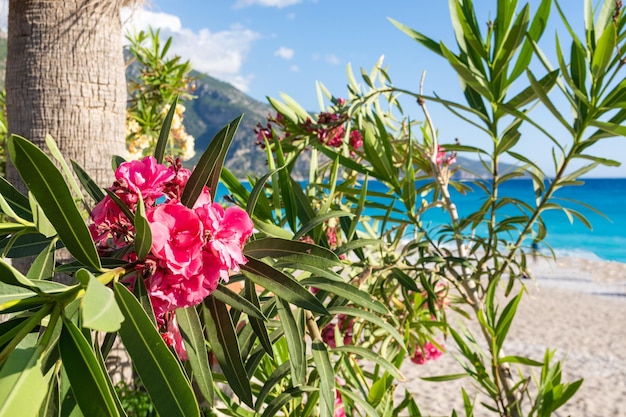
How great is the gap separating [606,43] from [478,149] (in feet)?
1.15

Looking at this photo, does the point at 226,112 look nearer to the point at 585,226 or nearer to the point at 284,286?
the point at 585,226

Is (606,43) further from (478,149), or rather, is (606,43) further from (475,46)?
(478,149)

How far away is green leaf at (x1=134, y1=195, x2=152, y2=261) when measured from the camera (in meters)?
0.34

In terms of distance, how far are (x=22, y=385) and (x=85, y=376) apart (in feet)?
0.16

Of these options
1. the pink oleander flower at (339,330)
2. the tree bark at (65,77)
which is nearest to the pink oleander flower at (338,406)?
the pink oleander flower at (339,330)

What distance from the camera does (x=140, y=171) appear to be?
0.47m

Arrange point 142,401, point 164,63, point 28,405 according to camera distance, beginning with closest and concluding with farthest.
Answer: point 28,405 < point 142,401 < point 164,63

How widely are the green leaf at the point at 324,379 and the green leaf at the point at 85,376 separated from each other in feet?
1.22

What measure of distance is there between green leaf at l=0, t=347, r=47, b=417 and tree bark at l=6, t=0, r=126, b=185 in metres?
1.69

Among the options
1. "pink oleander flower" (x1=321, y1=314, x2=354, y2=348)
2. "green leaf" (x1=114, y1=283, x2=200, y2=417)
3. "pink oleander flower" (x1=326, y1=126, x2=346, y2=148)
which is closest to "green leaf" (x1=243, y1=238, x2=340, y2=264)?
"green leaf" (x1=114, y1=283, x2=200, y2=417)

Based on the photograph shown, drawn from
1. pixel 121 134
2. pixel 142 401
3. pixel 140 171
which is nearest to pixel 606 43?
pixel 140 171

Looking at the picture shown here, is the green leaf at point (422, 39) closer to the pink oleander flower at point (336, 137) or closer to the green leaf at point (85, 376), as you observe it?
the pink oleander flower at point (336, 137)

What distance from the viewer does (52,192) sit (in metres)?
0.34

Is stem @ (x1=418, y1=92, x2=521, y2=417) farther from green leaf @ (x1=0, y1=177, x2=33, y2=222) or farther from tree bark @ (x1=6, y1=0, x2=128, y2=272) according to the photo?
tree bark @ (x1=6, y1=0, x2=128, y2=272)
